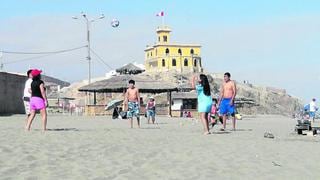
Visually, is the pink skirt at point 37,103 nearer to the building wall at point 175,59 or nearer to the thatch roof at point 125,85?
the thatch roof at point 125,85

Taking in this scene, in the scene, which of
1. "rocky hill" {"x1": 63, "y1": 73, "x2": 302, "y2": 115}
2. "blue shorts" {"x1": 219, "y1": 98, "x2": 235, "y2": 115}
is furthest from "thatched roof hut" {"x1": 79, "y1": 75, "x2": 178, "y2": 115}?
"rocky hill" {"x1": 63, "y1": 73, "x2": 302, "y2": 115}

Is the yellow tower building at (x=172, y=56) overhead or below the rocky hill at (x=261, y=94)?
overhead

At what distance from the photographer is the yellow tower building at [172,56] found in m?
119

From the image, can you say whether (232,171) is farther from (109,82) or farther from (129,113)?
(109,82)

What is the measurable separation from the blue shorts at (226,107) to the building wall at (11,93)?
651 inches

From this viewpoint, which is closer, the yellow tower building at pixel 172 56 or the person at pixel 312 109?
the person at pixel 312 109

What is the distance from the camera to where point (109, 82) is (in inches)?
1487

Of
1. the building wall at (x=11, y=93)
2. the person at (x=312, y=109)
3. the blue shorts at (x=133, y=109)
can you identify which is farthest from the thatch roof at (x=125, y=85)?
the blue shorts at (x=133, y=109)

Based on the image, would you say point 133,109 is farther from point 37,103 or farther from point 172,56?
point 172,56

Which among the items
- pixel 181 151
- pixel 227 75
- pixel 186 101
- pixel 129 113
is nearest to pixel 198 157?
pixel 181 151

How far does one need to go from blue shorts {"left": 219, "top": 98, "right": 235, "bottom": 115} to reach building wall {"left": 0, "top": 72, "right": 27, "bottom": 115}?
16.5 meters

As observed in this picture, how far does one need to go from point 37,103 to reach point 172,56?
108m

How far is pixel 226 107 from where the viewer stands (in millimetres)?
14148

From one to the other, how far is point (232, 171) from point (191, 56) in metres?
114
